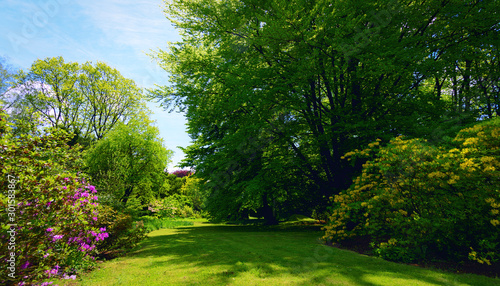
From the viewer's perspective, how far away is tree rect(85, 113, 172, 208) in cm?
1970

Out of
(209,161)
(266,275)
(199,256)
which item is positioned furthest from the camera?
(209,161)

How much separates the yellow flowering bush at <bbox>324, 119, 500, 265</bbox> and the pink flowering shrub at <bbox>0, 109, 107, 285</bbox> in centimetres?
729

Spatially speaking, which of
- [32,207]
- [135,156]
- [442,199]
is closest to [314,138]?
[442,199]

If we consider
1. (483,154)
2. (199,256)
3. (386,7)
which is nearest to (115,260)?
(199,256)

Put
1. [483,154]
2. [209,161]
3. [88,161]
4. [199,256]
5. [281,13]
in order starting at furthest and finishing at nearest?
1. [88,161]
2. [209,161]
3. [281,13]
4. [199,256]
5. [483,154]

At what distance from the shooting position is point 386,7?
10.6 m

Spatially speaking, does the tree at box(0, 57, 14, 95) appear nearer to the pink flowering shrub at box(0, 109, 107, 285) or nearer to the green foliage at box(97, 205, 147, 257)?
the green foliage at box(97, 205, 147, 257)

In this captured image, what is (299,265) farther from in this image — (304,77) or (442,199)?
(304,77)

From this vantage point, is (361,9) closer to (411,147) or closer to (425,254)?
(411,147)

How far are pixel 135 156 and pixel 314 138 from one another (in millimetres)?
15381

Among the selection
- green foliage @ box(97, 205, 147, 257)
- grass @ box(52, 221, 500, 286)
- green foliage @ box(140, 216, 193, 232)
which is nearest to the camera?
grass @ box(52, 221, 500, 286)

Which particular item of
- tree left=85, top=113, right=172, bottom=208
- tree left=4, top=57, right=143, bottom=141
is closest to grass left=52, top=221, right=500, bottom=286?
tree left=85, top=113, right=172, bottom=208

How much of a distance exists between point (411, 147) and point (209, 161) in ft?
33.6

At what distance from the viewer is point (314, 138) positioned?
514 inches
